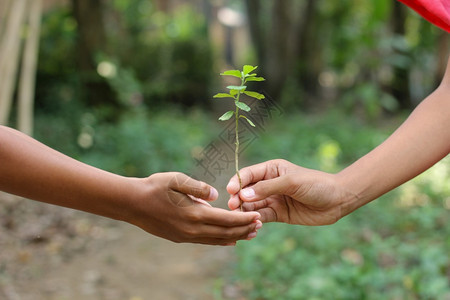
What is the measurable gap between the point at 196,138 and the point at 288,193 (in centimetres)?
355

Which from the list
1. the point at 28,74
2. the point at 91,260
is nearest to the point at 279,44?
the point at 28,74

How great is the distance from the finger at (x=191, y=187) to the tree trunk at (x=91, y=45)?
4666 mm

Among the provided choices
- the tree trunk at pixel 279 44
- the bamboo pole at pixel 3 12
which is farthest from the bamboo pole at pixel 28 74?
the tree trunk at pixel 279 44

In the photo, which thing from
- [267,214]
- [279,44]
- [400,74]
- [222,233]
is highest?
[279,44]

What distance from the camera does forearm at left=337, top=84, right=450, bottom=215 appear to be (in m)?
1.32

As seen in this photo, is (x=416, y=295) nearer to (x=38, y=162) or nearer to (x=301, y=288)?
(x=301, y=288)

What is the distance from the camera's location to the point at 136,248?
3.62m

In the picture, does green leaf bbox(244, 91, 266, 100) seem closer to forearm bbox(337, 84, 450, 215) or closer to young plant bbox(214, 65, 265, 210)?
young plant bbox(214, 65, 265, 210)

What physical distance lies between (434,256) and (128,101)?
351cm

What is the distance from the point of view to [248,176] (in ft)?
4.08

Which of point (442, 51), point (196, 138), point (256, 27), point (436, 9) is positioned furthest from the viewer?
point (256, 27)

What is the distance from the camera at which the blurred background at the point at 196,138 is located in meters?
2.92

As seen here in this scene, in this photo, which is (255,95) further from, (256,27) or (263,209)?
(256,27)

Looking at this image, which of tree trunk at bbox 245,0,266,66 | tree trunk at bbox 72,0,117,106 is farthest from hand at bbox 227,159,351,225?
tree trunk at bbox 245,0,266,66
